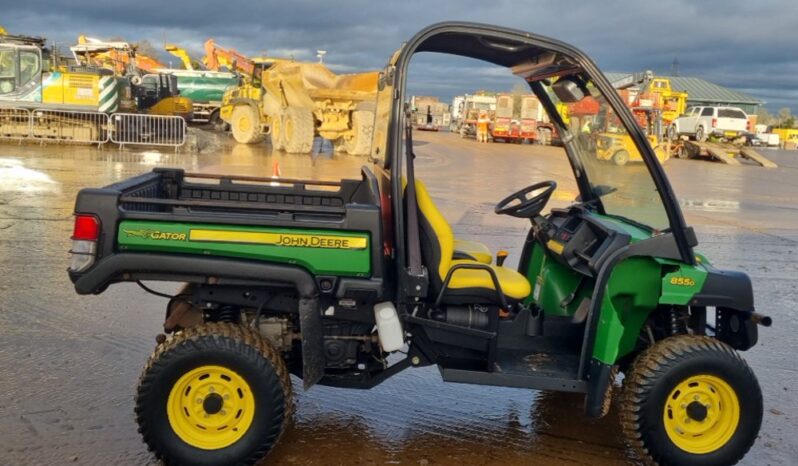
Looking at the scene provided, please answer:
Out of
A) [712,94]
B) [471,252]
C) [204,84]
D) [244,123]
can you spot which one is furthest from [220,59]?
[712,94]

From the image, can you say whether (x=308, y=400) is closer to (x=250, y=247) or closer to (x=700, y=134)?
(x=250, y=247)

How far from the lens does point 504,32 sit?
12.4 ft

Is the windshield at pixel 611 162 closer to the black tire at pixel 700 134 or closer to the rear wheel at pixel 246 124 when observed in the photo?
the rear wheel at pixel 246 124

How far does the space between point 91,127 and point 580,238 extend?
819 inches

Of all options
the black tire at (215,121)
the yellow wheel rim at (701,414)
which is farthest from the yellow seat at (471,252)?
the black tire at (215,121)

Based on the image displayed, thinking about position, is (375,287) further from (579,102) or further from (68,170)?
(68,170)

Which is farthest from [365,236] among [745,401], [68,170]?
[68,170]

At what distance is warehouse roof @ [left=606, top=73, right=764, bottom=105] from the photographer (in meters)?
82.5

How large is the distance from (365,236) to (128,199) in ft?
3.67

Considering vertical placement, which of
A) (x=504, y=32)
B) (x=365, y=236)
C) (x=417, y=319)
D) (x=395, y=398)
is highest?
(x=504, y=32)

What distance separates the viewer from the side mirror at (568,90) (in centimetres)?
427

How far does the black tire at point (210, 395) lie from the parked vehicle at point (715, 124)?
124ft

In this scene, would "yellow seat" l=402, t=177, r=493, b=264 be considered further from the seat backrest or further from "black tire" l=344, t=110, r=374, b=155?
"black tire" l=344, t=110, r=374, b=155

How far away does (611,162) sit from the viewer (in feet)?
14.4
